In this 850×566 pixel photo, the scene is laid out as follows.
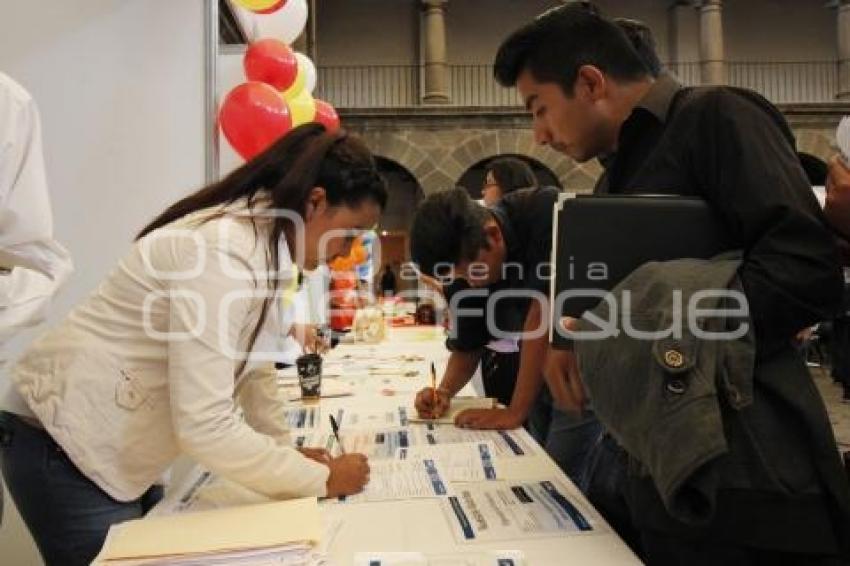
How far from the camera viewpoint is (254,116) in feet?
9.86

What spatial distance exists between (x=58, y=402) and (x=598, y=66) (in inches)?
38.2

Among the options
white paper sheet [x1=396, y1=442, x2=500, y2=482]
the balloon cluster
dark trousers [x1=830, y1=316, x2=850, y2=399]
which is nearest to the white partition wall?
the balloon cluster

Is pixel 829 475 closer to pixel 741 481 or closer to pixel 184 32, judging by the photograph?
pixel 741 481

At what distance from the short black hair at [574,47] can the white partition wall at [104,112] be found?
1310mm

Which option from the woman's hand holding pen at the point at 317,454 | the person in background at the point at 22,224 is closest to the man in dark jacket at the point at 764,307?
the woman's hand holding pen at the point at 317,454

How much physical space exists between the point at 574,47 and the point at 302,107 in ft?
9.01

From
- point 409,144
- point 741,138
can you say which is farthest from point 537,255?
point 409,144

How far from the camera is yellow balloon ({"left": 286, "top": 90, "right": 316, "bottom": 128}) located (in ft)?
11.5

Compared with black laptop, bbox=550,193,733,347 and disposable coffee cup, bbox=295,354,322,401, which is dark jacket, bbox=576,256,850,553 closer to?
black laptop, bbox=550,193,733,347

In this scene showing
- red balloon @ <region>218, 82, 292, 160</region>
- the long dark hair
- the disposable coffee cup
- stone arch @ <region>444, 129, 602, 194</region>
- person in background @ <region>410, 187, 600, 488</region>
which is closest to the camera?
the long dark hair

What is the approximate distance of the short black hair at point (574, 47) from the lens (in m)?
1.07

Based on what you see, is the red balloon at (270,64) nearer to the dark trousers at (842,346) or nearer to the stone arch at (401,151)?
the dark trousers at (842,346)

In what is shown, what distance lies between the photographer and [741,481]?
814 millimetres

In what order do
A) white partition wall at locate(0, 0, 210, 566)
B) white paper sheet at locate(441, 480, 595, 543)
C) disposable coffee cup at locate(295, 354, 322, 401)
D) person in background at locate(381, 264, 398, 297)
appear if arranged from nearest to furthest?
white paper sheet at locate(441, 480, 595, 543) < white partition wall at locate(0, 0, 210, 566) < disposable coffee cup at locate(295, 354, 322, 401) < person in background at locate(381, 264, 398, 297)
